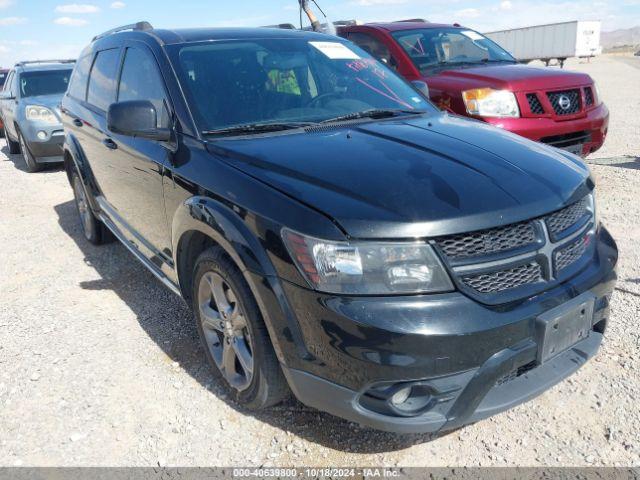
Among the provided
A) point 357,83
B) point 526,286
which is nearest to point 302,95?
point 357,83

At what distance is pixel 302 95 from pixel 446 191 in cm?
136

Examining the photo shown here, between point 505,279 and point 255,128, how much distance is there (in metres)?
1.45

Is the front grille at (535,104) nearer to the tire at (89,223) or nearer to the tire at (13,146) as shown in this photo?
the tire at (89,223)

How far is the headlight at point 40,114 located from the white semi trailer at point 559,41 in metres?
36.1

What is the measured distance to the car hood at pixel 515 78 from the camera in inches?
216

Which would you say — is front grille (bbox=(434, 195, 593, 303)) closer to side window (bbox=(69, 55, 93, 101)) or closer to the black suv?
the black suv

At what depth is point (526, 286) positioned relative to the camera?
210 cm

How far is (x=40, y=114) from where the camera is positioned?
8820 millimetres

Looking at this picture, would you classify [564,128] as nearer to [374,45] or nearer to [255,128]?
[374,45]

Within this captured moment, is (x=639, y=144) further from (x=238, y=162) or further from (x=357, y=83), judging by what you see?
(x=238, y=162)

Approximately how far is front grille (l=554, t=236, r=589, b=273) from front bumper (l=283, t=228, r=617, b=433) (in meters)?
0.10

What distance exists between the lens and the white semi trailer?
128 feet

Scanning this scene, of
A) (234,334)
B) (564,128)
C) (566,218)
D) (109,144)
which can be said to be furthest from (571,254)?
(564,128)

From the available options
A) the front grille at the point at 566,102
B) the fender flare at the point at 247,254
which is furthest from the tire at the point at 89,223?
the front grille at the point at 566,102
